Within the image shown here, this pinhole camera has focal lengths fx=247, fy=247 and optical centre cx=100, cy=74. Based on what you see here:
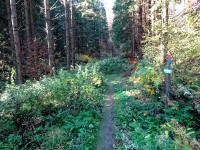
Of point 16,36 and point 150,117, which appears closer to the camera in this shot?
point 150,117

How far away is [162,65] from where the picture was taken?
11062mm

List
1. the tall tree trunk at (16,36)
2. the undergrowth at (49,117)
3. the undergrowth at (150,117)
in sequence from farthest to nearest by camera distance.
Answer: the tall tree trunk at (16,36) < the undergrowth at (49,117) < the undergrowth at (150,117)

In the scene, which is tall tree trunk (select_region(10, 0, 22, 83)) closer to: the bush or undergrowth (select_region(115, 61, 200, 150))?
the bush

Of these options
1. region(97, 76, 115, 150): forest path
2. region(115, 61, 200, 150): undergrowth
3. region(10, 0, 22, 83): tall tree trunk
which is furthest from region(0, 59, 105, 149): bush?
region(10, 0, 22, 83): tall tree trunk

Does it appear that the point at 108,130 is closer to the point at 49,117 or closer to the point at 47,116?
the point at 49,117

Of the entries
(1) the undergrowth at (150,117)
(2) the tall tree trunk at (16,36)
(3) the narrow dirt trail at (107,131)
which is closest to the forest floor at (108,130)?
(3) the narrow dirt trail at (107,131)

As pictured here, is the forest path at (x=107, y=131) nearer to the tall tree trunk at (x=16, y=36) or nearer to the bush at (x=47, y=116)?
the bush at (x=47, y=116)

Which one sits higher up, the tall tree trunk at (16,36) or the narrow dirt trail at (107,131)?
the tall tree trunk at (16,36)

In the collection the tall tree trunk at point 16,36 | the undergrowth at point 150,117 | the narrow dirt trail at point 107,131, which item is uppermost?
the tall tree trunk at point 16,36

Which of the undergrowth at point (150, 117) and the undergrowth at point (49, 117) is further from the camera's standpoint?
the undergrowth at point (49, 117)

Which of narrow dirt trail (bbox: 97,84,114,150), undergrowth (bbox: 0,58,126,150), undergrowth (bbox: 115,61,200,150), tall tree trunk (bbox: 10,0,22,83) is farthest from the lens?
tall tree trunk (bbox: 10,0,22,83)

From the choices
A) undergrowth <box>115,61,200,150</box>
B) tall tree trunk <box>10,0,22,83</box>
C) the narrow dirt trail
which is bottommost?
the narrow dirt trail

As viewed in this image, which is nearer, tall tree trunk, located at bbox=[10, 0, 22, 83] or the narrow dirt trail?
the narrow dirt trail

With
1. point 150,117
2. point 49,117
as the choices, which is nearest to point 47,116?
point 49,117
